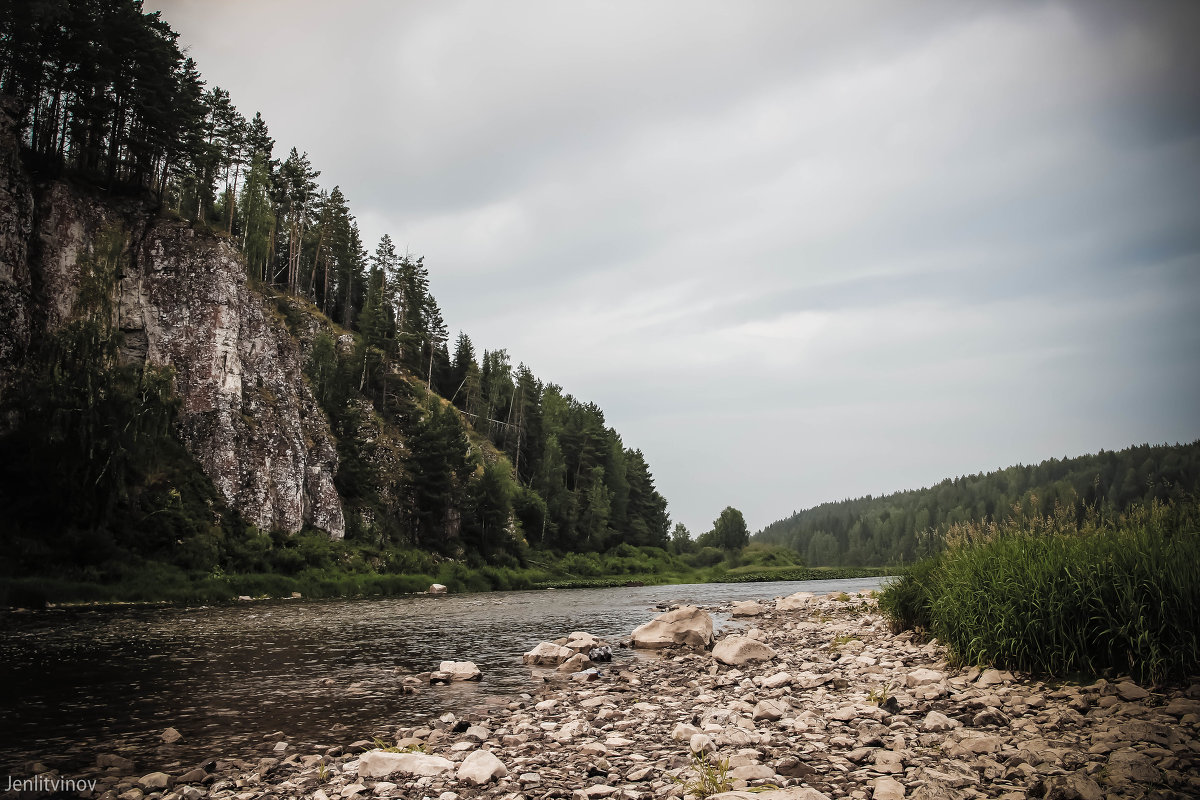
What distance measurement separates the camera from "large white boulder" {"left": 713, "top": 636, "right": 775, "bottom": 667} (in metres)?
16.9

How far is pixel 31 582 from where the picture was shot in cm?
3178

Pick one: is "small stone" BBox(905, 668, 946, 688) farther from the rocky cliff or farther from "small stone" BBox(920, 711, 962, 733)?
the rocky cliff

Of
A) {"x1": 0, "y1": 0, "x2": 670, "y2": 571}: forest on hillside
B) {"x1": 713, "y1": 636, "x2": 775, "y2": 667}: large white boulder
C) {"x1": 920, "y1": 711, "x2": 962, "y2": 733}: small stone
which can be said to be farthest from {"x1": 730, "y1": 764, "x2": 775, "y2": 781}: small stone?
{"x1": 0, "y1": 0, "x2": 670, "y2": 571}: forest on hillside

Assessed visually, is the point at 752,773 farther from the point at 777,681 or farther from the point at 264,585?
the point at 264,585

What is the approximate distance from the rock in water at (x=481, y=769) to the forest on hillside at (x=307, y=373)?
134 feet

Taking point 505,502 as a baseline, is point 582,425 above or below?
above

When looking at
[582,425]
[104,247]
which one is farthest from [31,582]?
[582,425]

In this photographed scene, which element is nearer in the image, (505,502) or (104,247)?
(104,247)

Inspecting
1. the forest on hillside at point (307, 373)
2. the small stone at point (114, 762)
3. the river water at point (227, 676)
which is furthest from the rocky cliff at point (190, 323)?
the small stone at point (114, 762)

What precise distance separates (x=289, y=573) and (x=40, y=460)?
63.3ft

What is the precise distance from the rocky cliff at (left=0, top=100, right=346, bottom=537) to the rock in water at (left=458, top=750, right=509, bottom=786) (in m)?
50.7

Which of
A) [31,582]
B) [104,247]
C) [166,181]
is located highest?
[166,181]

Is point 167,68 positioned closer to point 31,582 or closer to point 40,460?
point 40,460

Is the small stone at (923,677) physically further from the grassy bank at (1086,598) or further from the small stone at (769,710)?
the small stone at (769,710)
